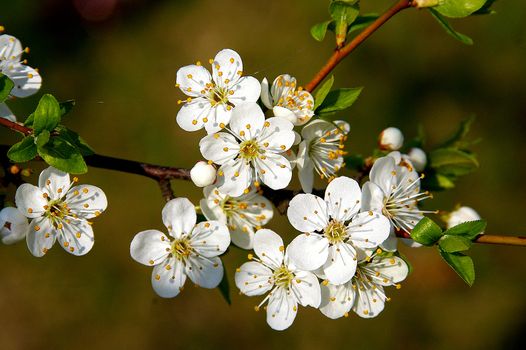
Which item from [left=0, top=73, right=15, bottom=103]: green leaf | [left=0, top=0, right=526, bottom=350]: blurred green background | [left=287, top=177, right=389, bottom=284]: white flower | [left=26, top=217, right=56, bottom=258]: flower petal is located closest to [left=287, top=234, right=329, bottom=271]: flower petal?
[left=287, top=177, right=389, bottom=284]: white flower

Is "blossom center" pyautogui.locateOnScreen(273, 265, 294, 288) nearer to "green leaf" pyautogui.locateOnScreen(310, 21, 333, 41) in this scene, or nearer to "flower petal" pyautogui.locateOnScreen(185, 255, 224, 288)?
"flower petal" pyautogui.locateOnScreen(185, 255, 224, 288)

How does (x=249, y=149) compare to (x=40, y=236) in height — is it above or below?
above

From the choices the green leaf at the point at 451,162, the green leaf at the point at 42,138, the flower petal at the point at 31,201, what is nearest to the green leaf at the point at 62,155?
the green leaf at the point at 42,138

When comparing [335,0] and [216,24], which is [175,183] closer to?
[216,24]

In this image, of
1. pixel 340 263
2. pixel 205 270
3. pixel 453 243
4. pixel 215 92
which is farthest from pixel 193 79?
pixel 453 243

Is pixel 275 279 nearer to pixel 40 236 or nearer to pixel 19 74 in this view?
pixel 40 236

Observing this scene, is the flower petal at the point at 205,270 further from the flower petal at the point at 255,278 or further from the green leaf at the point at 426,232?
the green leaf at the point at 426,232

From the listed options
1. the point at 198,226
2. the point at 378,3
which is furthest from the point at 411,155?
the point at 378,3
